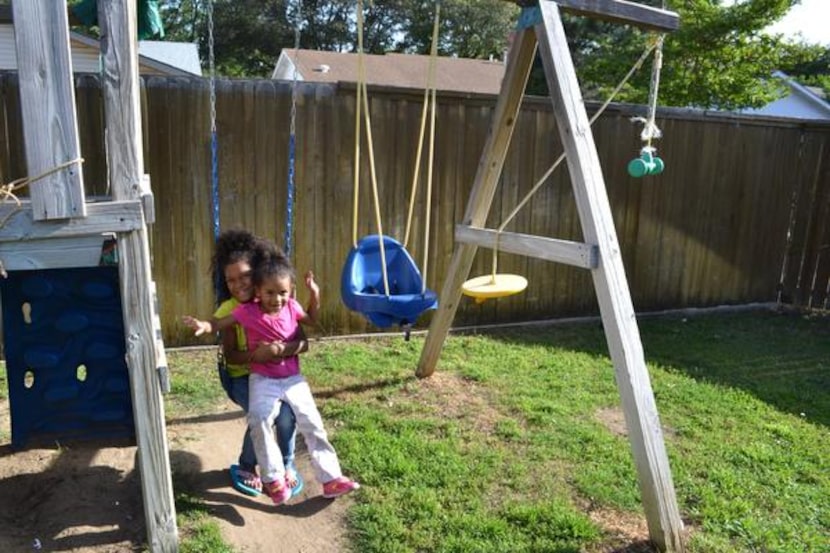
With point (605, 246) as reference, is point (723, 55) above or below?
above

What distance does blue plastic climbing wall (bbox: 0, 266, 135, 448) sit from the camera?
3016 mm

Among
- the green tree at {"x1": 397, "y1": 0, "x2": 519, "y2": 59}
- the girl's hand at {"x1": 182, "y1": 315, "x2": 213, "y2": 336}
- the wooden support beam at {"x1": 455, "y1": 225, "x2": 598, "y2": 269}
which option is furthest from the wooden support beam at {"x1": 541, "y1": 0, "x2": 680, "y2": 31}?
the green tree at {"x1": 397, "y1": 0, "x2": 519, "y2": 59}

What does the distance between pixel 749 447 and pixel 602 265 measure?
5.83ft

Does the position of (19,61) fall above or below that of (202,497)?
above

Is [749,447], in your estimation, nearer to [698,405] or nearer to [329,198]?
[698,405]

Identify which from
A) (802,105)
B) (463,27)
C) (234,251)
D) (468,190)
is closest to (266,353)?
(234,251)

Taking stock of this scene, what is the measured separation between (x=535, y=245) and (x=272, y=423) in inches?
62.0

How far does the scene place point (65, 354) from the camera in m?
3.12

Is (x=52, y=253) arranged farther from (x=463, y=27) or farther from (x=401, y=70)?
(x=463, y=27)

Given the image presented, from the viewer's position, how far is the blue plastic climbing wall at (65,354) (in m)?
3.02

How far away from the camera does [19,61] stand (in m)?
2.25

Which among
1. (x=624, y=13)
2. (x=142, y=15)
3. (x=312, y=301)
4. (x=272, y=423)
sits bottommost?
(x=272, y=423)

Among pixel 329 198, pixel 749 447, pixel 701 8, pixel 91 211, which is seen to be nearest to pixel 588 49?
pixel 701 8

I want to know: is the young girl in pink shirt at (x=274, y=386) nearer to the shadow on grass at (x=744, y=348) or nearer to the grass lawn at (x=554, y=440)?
the grass lawn at (x=554, y=440)
